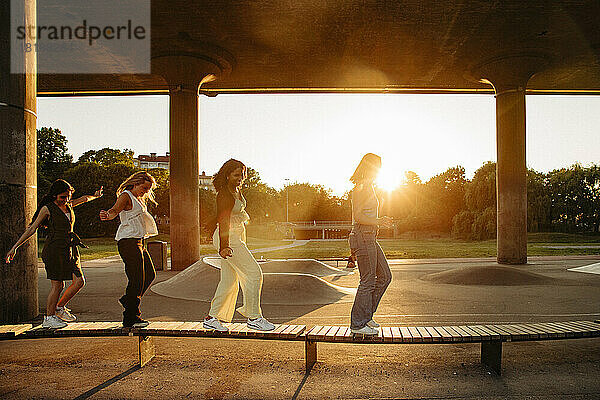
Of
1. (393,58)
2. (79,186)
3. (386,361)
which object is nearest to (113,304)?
(386,361)

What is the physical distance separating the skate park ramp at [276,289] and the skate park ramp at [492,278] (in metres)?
3.91

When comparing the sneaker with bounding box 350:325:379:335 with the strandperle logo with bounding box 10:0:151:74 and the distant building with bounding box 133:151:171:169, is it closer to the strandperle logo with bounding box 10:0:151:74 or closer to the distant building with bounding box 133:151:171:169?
the strandperle logo with bounding box 10:0:151:74

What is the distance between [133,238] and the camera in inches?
223

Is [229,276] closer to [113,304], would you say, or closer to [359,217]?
[359,217]

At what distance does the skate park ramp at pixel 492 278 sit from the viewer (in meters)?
13.9

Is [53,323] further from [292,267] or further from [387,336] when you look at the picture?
[292,267]

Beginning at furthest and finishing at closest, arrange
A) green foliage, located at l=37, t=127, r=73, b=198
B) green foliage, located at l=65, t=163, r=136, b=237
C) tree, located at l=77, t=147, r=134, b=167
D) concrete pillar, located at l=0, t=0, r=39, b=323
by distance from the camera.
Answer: tree, located at l=77, t=147, r=134, b=167 < green foliage, located at l=37, t=127, r=73, b=198 < green foliage, located at l=65, t=163, r=136, b=237 < concrete pillar, located at l=0, t=0, r=39, b=323

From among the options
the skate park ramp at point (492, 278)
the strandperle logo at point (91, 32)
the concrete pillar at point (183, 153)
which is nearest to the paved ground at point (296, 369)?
the skate park ramp at point (492, 278)

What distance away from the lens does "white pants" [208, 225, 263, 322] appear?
5.63 m

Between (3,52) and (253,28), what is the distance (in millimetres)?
10004

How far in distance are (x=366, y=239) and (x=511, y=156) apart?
17201 millimetres

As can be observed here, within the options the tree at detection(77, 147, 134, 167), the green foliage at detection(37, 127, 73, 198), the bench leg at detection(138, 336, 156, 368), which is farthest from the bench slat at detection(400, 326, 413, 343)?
the tree at detection(77, 147, 134, 167)

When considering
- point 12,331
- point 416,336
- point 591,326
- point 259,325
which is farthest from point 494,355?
point 12,331

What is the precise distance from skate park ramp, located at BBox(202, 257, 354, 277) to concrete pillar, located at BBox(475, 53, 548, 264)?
7.24 meters
